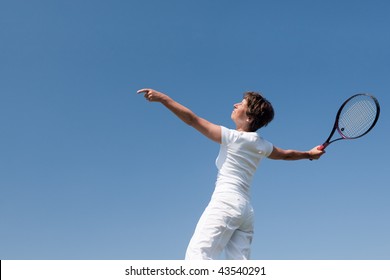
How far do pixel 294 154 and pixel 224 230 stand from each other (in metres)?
2.00

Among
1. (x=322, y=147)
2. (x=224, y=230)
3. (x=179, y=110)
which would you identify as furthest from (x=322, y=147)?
(x=179, y=110)

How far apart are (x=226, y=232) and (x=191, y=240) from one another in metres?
0.45

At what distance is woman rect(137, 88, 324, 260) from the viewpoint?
730cm

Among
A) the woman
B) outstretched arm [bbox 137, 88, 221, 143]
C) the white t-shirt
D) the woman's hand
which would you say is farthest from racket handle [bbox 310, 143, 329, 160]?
the woman's hand

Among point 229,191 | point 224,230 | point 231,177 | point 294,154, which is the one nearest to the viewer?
point 224,230

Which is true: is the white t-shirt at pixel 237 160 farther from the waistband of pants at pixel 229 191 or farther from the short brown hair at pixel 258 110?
the short brown hair at pixel 258 110

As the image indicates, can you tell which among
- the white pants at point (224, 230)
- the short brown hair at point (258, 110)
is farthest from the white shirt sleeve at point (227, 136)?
the white pants at point (224, 230)

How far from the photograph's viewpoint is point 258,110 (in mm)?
7988

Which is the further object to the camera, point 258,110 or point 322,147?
point 322,147

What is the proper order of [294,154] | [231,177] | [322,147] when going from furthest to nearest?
[322,147] < [294,154] < [231,177]

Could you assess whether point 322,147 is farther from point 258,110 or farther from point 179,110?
point 179,110

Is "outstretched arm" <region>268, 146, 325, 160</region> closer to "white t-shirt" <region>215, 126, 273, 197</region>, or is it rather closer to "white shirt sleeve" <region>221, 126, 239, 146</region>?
"white t-shirt" <region>215, 126, 273, 197</region>
